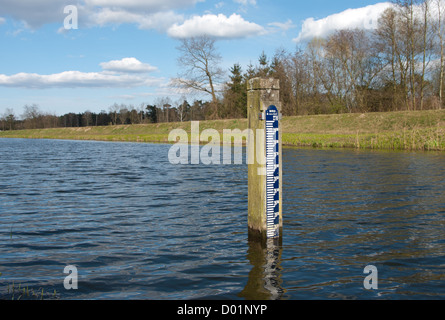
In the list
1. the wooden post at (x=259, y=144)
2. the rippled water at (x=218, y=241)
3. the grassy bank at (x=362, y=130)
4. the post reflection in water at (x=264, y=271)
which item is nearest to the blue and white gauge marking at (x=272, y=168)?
the wooden post at (x=259, y=144)

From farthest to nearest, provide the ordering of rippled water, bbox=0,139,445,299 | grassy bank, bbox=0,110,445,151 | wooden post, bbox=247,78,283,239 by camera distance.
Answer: grassy bank, bbox=0,110,445,151, wooden post, bbox=247,78,283,239, rippled water, bbox=0,139,445,299

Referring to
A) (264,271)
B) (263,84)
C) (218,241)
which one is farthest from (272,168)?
(218,241)

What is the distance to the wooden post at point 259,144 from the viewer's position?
21.4ft

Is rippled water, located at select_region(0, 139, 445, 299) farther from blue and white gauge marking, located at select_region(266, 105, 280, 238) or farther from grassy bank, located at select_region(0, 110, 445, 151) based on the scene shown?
grassy bank, located at select_region(0, 110, 445, 151)

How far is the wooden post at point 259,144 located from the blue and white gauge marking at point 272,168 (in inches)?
0.7

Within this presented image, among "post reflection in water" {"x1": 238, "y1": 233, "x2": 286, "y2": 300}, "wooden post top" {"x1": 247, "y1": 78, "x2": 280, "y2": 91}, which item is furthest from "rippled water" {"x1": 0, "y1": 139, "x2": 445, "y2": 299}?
"wooden post top" {"x1": 247, "y1": 78, "x2": 280, "y2": 91}

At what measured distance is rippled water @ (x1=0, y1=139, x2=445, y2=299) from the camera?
5422 millimetres

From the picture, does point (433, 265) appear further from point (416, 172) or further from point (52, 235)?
point (416, 172)

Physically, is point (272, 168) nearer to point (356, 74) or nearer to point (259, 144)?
point (259, 144)

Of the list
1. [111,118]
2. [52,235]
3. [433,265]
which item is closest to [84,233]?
[52,235]

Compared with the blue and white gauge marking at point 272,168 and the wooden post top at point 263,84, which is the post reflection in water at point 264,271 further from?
the wooden post top at point 263,84

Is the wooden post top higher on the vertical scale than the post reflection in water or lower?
higher

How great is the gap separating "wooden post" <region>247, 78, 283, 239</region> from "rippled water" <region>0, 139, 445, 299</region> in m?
0.64

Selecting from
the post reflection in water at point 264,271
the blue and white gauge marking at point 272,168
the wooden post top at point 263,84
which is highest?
the wooden post top at point 263,84
